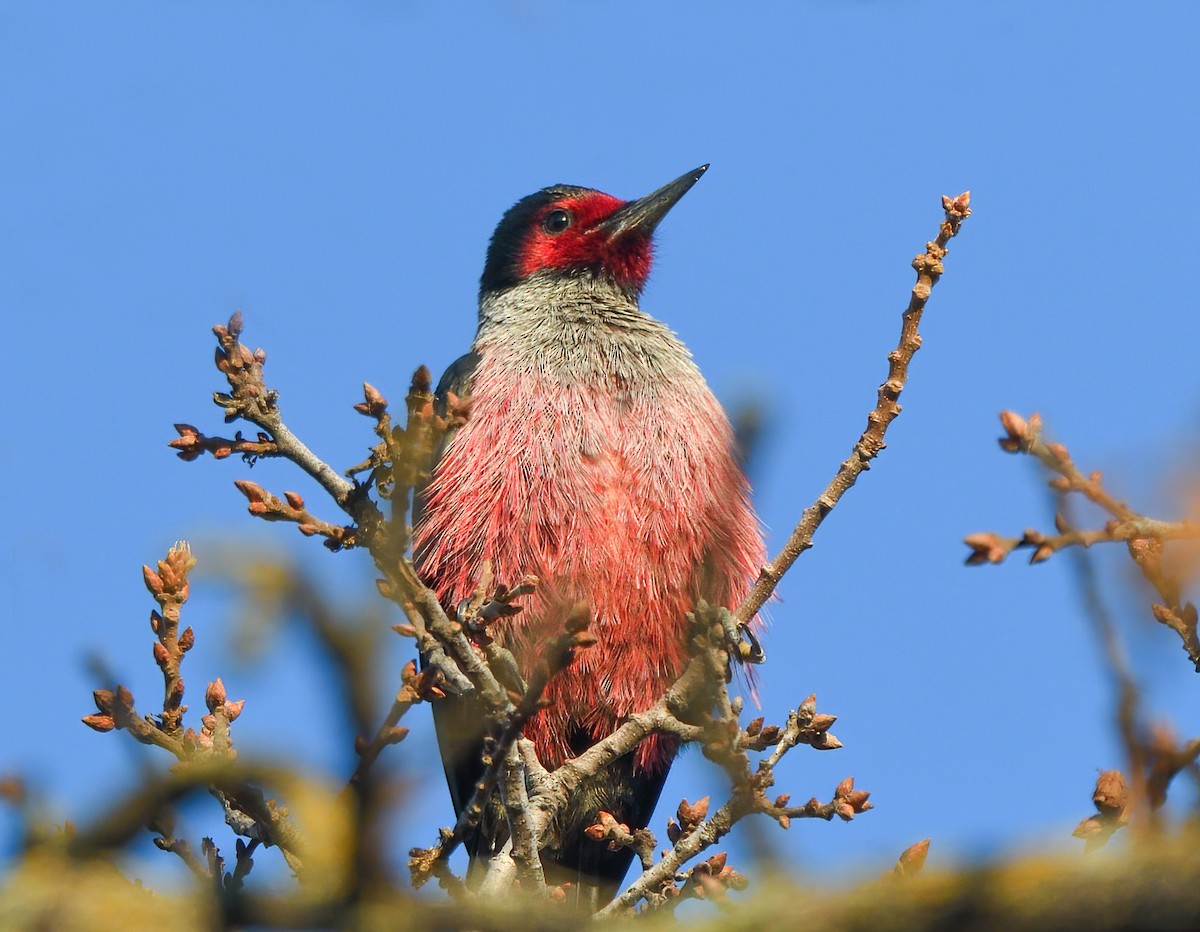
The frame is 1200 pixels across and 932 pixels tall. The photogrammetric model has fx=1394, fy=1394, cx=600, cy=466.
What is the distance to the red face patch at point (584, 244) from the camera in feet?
25.9

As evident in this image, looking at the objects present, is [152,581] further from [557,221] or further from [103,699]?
[557,221]

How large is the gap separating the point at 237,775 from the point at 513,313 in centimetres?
585

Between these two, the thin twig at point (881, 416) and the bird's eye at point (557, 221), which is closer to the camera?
the thin twig at point (881, 416)

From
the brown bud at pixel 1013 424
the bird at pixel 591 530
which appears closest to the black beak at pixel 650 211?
the bird at pixel 591 530

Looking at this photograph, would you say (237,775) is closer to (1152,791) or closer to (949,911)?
(949,911)

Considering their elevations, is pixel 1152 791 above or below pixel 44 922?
above

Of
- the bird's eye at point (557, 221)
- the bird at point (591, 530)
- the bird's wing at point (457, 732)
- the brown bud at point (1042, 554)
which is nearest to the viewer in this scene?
the brown bud at point (1042, 554)

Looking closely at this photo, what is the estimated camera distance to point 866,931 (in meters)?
1.45

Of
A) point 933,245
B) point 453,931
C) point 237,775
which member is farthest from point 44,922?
point 933,245

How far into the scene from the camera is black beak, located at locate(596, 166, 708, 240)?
26.4 feet

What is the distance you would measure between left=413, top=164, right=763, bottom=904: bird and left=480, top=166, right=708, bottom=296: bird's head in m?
1.02

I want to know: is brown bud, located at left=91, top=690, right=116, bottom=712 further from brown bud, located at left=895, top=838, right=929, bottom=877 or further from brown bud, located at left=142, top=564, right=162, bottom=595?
brown bud, located at left=895, top=838, right=929, bottom=877

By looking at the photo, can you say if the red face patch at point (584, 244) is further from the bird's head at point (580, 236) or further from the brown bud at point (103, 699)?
the brown bud at point (103, 699)

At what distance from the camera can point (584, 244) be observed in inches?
314
